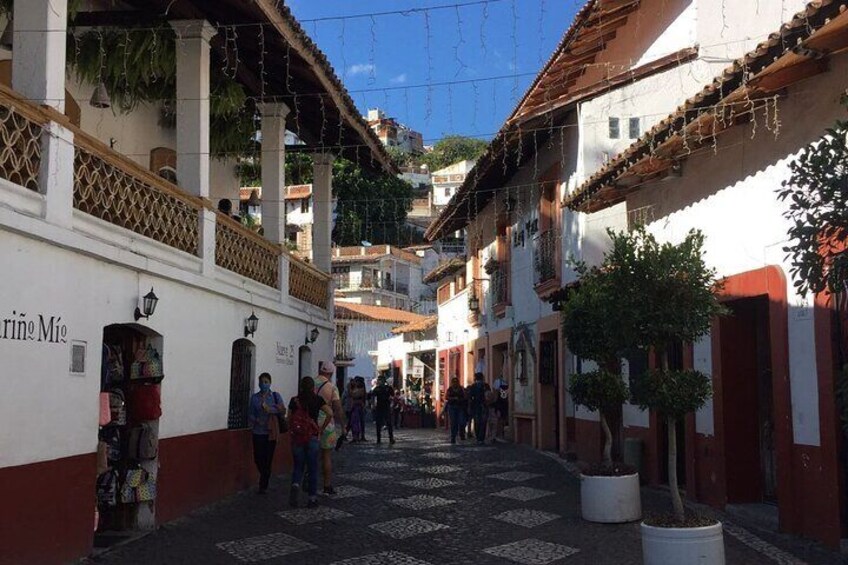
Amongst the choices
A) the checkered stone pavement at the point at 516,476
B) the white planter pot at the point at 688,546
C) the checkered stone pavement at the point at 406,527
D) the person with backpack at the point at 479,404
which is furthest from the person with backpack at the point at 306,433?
the person with backpack at the point at 479,404

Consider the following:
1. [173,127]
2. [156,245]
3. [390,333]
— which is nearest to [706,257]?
[156,245]

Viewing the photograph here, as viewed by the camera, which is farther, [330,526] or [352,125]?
[352,125]

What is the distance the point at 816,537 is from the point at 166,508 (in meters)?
6.58

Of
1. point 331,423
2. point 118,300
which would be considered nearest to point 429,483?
point 331,423

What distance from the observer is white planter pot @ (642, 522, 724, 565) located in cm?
646

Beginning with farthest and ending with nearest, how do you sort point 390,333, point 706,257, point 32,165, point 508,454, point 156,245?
point 390,333, point 508,454, point 706,257, point 156,245, point 32,165

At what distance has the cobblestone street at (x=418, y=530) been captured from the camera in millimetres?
7770

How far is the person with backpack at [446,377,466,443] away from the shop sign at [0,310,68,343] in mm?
13900

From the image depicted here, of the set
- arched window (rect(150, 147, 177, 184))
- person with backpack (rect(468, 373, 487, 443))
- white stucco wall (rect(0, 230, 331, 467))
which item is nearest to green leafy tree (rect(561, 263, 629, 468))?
white stucco wall (rect(0, 230, 331, 467))

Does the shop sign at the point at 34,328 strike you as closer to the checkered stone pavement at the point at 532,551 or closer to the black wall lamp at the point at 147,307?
the black wall lamp at the point at 147,307

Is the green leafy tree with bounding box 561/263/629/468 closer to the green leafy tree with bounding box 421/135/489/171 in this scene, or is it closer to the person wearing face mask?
the person wearing face mask

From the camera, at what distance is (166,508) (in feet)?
30.4

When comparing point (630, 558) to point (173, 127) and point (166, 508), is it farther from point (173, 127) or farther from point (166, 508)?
point (173, 127)

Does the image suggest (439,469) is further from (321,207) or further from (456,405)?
(321,207)
